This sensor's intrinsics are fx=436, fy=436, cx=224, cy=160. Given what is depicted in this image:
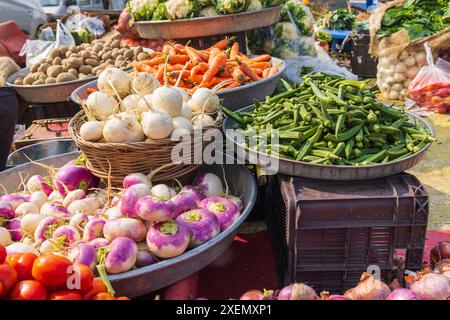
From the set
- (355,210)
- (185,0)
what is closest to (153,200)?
(355,210)

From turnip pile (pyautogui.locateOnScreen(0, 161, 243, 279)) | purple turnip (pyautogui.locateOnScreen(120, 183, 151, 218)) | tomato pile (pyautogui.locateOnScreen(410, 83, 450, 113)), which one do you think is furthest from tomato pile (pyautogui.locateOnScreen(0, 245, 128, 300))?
tomato pile (pyautogui.locateOnScreen(410, 83, 450, 113))

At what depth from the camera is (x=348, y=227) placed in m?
2.18

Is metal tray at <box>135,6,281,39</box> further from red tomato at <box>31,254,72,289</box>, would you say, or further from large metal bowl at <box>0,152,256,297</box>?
red tomato at <box>31,254,72,289</box>

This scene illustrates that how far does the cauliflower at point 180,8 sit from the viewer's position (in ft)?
14.7

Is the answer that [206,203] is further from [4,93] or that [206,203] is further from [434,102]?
[434,102]

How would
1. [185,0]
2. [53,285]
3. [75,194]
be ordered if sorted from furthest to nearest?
[185,0], [75,194], [53,285]

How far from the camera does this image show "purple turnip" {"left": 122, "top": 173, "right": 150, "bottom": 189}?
88.3 inches

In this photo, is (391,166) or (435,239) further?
(435,239)

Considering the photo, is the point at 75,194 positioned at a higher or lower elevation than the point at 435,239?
higher

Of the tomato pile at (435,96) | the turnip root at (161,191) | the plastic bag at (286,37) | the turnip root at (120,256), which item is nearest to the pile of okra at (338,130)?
the turnip root at (161,191)

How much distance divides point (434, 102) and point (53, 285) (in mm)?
5407

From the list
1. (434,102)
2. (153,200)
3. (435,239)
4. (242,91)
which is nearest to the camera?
(153,200)

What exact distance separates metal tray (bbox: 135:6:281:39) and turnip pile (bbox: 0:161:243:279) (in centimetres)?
235

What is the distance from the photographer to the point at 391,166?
7.34ft
